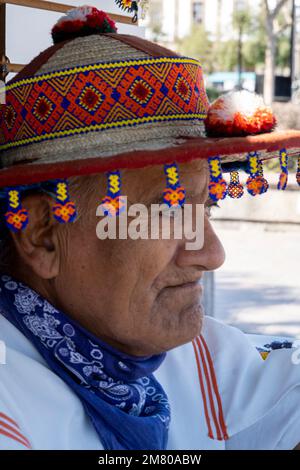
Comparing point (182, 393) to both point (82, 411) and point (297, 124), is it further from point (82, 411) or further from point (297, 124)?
point (297, 124)

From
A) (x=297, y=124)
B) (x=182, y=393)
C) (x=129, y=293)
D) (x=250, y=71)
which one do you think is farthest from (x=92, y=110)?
(x=250, y=71)

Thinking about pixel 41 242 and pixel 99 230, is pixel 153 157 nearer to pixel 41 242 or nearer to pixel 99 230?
pixel 99 230

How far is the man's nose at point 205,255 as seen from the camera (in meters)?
1.64

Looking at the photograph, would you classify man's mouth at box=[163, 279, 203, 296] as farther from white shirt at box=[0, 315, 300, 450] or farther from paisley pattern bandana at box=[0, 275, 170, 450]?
white shirt at box=[0, 315, 300, 450]

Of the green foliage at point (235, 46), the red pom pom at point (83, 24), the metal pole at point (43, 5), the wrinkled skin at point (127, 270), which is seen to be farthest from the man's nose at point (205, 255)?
the green foliage at point (235, 46)

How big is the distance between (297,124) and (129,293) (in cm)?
1116

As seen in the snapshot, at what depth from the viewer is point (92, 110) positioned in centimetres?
156

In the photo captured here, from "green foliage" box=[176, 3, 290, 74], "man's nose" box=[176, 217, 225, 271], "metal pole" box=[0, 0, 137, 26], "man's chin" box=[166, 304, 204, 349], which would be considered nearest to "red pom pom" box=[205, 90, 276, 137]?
"man's nose" box=[176, 217, 225, 271]

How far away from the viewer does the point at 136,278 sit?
5.33 feet

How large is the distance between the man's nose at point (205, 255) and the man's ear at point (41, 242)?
0.27 m

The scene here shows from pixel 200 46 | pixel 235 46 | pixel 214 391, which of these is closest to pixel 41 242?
pixel 214 391

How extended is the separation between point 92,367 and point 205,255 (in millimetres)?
337

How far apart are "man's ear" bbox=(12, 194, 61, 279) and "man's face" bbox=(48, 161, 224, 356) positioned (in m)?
0.03

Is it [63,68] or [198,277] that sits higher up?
[63,68]
